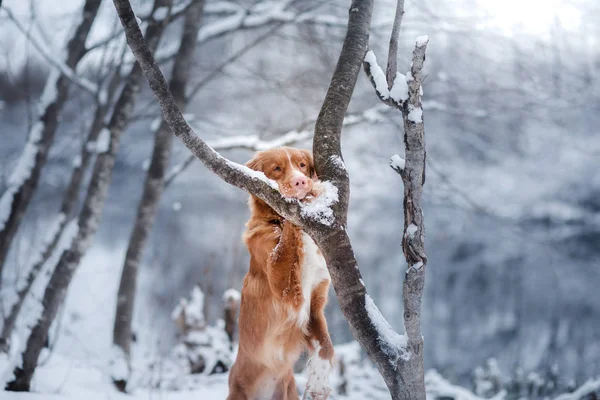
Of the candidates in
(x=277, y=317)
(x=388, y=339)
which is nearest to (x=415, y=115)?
(x=388, y=339)

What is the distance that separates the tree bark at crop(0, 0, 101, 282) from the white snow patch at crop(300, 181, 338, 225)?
4.19 metres

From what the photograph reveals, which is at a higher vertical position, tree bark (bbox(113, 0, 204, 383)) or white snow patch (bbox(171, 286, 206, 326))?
tree bark (bbox(113, 0, 204, 383))

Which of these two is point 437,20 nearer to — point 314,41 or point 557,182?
point 314,41

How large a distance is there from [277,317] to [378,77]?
4.12ft

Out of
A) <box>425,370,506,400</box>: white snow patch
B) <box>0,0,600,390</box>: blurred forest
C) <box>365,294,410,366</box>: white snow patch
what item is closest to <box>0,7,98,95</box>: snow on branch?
<box>0,0,600,390</box>: blurred forest

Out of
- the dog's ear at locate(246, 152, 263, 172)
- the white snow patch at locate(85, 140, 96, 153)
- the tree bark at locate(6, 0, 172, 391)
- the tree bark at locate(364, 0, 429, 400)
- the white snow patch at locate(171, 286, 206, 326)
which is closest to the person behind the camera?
the tree bark at locate(364, 0, 429, 400)

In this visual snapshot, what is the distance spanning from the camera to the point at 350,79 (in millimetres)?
2500

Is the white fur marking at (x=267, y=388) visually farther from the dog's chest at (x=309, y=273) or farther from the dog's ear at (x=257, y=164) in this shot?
the dog's ear at (x=257, y=164)

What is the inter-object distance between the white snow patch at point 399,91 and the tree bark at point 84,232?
141 inches

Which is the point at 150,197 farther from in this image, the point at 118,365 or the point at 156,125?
the point at 118,365

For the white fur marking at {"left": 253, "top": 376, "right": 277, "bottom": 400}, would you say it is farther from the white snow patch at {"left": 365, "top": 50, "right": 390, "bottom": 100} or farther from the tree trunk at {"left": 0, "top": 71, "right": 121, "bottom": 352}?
the tree trunk at {"left": 0, "top": 71, "right": 121, "bottom": 352}

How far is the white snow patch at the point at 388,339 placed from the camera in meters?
1.95

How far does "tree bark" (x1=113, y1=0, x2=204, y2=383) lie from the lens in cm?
642

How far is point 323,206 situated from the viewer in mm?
2096
